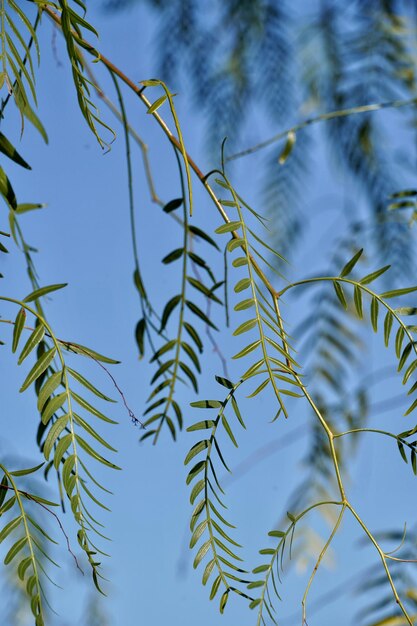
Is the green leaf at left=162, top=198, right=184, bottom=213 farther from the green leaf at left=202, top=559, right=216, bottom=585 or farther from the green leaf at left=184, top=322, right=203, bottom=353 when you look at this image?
the green leaf at left=202, top=559, right=216, bottom=585

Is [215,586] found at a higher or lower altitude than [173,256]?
lower

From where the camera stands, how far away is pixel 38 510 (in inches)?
30.1

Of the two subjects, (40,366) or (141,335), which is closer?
(40,366)

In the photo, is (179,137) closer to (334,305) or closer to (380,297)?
(380,297)

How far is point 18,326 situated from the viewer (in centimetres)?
32

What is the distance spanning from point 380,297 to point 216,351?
5.2 inches

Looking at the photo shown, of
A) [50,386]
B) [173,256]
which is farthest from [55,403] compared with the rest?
[173,256]

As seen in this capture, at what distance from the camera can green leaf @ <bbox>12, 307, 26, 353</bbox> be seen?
32 cm

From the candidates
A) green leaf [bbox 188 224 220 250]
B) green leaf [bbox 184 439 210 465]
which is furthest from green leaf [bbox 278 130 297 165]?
green leaf [bbox 184 439 210 465]

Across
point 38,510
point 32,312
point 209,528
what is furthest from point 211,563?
point 38,510

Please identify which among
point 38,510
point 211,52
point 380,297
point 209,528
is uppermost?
point 211,52

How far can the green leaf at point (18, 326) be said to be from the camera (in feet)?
1.04

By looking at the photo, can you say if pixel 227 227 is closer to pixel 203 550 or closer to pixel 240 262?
pixel 240 262

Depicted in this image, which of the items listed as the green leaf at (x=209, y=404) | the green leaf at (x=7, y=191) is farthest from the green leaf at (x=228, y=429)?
the green leaf at (x=7, y=191)
